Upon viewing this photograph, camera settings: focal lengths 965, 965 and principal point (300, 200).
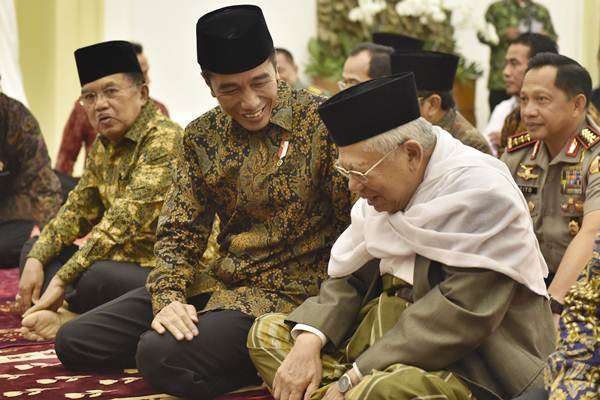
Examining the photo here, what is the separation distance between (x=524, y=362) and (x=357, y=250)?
53 cm

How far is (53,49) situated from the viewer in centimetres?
875

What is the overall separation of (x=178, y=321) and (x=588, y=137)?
5.43 feet

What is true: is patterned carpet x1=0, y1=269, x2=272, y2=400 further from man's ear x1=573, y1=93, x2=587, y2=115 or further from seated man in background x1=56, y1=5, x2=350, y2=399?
man's ear x1=573, y1=93, x2=587, y2=115

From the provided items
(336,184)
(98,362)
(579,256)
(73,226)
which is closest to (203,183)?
(336,184)

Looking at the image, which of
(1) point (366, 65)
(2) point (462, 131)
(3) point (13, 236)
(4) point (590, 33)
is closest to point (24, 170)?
(3) point (13, 236)

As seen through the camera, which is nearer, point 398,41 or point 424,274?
point 424,274

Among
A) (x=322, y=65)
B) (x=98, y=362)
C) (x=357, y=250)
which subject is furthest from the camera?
(x=322, y=65)

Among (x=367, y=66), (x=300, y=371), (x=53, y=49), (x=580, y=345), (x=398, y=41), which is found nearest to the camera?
(x=580, y=345)

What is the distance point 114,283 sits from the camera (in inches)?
144

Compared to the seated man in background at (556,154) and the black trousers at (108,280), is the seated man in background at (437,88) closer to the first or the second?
the seated man in background at (556,154)

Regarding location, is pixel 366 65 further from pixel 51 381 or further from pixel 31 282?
pixel 51 381

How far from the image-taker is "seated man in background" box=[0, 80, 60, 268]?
5.08 m

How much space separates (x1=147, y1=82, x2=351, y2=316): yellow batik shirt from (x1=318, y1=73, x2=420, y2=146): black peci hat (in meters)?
0.57

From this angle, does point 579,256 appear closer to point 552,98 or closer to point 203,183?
point 552,98
